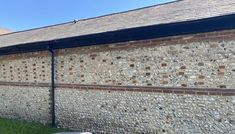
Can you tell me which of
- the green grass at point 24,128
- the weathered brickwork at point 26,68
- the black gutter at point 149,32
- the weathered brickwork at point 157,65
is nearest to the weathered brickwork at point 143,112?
the weathered brickwork at point 157,65

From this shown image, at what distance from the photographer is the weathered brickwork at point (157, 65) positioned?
7.16m

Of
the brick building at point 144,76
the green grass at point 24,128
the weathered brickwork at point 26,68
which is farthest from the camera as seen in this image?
the weathered brickwork at point 26,68

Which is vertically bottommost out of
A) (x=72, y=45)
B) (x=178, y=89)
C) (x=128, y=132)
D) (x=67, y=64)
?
(x=128, y=132)

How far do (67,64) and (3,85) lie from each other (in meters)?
4.30

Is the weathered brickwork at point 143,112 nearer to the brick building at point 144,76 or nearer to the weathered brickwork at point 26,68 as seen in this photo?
the brick building at point 144,76

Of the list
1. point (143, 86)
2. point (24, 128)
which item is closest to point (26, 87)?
point (24, 128)

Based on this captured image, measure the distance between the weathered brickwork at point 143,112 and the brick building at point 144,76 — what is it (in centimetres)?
3

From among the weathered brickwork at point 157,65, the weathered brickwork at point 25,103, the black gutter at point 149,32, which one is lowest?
the weathered brickwork at point 25,103

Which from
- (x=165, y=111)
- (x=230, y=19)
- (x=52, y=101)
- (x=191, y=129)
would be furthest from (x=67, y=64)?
(x=230, y=19)

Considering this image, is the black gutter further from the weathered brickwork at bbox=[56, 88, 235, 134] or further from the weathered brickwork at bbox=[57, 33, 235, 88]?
the weathered brickwork at bbox=[56, 88, 235, 134]

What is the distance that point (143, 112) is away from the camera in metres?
8.41

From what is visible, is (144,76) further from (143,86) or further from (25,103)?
(25,103)

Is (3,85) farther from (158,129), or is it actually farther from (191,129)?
(191,129)

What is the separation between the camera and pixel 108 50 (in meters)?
9.26
